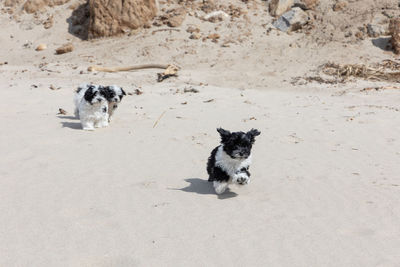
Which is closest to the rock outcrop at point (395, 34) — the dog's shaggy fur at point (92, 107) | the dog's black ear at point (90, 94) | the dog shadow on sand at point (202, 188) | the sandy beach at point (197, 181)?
the sandy beach at point (197, 181)

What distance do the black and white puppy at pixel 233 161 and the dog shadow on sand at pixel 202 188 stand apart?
0.41ft

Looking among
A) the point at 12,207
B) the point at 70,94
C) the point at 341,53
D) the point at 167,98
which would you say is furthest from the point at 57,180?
the point at 341,53

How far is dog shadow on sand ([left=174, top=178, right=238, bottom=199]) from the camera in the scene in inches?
196

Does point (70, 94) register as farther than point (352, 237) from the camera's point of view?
Yes

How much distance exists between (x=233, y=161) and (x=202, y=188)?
0.72 meters

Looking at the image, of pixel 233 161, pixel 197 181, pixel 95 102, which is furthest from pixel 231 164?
pixel 95 102

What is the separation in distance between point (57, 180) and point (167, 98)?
690 centimetres

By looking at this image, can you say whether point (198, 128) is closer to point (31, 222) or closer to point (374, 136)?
point (374, 136)

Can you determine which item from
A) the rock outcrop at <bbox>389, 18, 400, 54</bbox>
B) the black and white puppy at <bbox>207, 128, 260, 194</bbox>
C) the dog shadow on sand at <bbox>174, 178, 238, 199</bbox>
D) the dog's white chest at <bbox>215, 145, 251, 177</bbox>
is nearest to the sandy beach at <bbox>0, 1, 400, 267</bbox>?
the dog shadow on sand at <bbox>174, 178, 238, 199</bbox>

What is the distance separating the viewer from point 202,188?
5195 mm

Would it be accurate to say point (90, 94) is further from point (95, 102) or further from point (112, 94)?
point (112, 94)

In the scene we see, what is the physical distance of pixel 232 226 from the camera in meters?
3.96

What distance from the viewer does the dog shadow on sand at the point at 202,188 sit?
498cm

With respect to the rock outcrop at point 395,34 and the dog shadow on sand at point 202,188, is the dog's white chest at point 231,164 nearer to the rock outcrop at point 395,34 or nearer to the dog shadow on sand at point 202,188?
the dog shadow on sand at point 202,188
